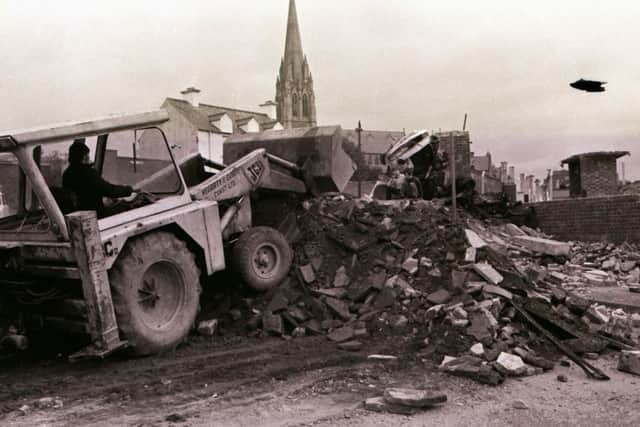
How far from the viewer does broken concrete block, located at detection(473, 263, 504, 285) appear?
7336 mm

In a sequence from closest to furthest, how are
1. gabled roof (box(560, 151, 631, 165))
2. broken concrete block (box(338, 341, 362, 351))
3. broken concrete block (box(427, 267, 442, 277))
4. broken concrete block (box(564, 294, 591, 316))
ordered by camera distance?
broken concrete block (box(338, 341, 362, 351)), broken concrete block (box(564, 294, 591, 316)), broken concrete block (box(427, 267, 442, 277)), gabled roof (box(560, 151, 631, 165))

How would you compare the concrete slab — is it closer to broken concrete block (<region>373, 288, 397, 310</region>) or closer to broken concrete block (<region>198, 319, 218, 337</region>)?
broken concrete block (<region>373, 288, 397, 310</region>)

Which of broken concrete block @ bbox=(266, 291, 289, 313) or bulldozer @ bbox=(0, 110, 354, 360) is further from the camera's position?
broken concrete block @ bbox=(266, 291, 289, 313)

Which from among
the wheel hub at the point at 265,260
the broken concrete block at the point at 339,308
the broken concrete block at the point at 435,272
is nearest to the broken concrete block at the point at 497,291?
the broken concrete block at the point at 435,272

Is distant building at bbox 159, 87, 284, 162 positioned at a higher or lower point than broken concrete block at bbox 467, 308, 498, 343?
higher

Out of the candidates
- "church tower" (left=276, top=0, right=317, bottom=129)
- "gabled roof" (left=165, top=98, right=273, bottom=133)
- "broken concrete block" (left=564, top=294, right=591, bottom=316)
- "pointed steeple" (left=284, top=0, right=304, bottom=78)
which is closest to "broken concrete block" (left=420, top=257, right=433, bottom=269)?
"broken concrete block" (left=564, top=294, right=591, bottom=316)

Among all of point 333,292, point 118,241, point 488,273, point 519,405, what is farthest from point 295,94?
point 519,405

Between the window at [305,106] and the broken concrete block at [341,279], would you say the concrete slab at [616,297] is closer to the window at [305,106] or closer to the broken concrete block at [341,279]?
the broken concrete block at [341,279]

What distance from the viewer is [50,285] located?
5547 millimetres

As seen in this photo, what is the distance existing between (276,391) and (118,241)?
189 cm

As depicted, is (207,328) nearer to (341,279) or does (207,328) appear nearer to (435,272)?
(341,279)

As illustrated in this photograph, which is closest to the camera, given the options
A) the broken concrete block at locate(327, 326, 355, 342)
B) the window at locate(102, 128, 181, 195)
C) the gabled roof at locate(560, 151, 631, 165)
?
the window at locate(102, 128, 181, 195)

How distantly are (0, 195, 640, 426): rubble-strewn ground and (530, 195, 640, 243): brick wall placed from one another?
4.69m

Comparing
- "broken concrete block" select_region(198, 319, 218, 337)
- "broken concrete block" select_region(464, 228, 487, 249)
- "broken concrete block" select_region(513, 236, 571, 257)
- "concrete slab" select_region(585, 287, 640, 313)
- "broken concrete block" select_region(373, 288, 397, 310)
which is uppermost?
"broken concrete block" select_region(464, 228, 487, 249)
